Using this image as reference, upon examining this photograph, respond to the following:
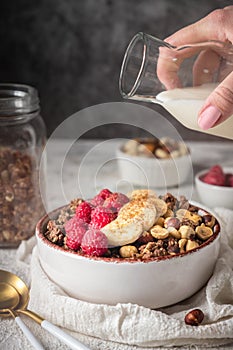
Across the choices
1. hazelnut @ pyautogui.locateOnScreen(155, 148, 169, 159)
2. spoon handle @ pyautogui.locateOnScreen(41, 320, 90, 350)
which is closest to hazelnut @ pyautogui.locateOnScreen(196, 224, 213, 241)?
spoon handle @ pyautogui.locateOnScreen(41, 320, 90, 350)

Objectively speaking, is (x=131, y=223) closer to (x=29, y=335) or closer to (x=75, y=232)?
(x=75, y=232)

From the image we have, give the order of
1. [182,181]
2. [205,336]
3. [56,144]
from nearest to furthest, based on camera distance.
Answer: [205,336], [182,181], [56,144]

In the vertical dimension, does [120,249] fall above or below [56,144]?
above

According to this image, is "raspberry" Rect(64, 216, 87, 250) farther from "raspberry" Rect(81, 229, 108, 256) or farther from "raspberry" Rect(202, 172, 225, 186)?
"raspberry" Rect(202, 172, 225, 186)

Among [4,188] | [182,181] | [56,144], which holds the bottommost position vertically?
[56,144]

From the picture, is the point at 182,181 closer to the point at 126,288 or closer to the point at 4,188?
the point at 4,188

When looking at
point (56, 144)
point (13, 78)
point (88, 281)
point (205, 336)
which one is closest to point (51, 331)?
point (88, 281)

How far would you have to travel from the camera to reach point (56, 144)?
1669 mm

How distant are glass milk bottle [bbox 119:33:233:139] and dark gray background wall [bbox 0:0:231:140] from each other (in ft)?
2.30

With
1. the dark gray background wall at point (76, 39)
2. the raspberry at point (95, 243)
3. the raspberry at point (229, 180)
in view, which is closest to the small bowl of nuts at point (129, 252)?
the raspberry at point (95, 243)

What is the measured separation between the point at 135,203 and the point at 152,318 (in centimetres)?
18

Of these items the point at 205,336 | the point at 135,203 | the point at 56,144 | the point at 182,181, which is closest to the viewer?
the point at 205,336

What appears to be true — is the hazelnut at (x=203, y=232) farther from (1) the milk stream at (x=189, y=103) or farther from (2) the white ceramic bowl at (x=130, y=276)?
(1) the milk stream at (x=189, y=103)

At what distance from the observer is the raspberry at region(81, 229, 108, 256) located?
81 cm
